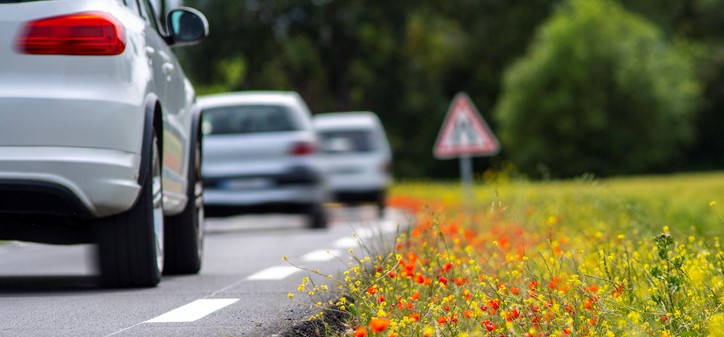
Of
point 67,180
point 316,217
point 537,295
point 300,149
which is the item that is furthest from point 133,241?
point 316,217

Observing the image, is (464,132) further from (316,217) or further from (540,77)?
(540,77)

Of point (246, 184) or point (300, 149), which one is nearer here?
point (246, 184)

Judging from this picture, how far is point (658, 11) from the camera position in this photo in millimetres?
71500

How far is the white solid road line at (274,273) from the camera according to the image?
31.8 ft

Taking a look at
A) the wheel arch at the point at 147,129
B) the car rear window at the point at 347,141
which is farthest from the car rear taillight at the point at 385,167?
the wheel arch at the point at 147,129

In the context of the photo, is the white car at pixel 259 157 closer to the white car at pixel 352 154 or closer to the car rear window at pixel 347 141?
the white car at pixel 352 154

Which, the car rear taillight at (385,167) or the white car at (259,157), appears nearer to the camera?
the white car at (259,157)

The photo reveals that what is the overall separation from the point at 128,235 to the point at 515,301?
298 cm

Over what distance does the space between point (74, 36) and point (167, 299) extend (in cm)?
144

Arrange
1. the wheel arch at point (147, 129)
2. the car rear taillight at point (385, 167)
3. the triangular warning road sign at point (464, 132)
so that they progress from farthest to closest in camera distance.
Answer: the car rear taillight at point (385, 167) → the triangular warning road sign at point (464, 132) → the wheel arch at point (147, 129)

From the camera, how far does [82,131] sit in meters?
7.55

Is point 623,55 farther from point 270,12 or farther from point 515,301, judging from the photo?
point 515,301

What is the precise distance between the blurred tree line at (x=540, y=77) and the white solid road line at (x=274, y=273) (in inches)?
1738

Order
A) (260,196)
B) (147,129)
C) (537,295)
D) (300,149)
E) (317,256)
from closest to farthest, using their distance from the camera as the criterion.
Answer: (537,295)
(147,129)
(317,256)
(260,196)
(300,149)
